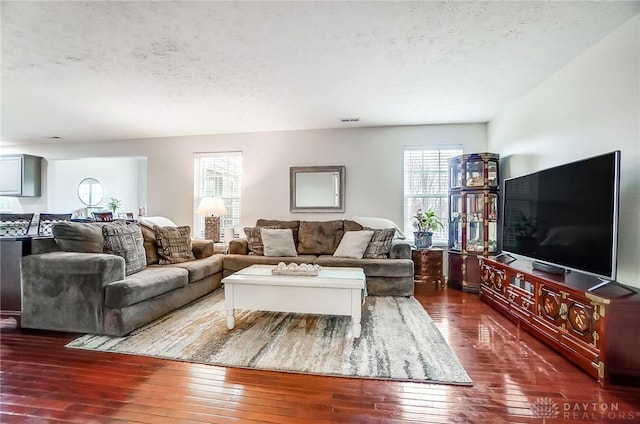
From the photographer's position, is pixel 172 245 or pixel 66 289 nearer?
pixel 66 289

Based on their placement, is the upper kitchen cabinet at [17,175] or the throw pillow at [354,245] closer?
the throw pillow at [354,245]

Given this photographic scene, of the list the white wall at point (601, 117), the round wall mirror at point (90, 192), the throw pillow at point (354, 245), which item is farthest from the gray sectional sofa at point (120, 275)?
the round wall mirror at point (90, 192)

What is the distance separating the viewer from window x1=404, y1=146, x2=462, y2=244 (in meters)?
4.64

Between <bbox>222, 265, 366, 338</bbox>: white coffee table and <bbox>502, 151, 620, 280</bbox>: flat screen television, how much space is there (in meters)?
1.62

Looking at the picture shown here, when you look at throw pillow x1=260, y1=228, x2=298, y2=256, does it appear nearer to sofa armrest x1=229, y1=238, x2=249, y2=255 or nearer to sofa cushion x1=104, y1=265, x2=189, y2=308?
sofa armrest x1=229, y1=238, x2=249, y2=255

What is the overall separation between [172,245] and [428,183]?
3864 mm

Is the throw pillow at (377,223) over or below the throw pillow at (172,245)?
over

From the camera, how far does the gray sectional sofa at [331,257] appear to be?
141 inches

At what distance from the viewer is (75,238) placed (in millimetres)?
2699

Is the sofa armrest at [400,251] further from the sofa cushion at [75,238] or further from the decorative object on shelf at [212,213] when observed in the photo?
the sofa cushion at [75,238]

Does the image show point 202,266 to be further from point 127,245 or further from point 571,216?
point 571,216

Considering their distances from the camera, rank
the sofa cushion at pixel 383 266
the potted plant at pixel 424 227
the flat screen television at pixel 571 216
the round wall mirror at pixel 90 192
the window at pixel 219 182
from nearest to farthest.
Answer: the flat screen television at pixel 571 216, the sofa cushion at pixel 383 266, the potted plant at pixel 424 227, the window at pixel 219 182, the round wall mirror at pixel 90 192

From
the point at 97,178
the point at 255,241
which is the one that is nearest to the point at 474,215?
the point at 255,241

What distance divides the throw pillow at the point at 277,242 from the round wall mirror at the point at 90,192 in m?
5.60
